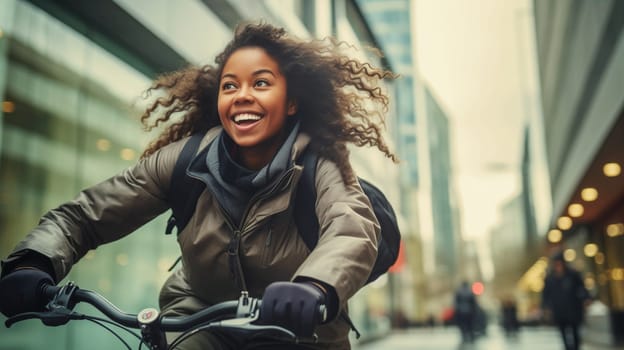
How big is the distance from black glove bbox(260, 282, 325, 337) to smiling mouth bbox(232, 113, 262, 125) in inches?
30.7

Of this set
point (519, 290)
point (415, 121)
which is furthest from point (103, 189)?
point (519, 290)

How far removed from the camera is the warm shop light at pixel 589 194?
19.3 meters

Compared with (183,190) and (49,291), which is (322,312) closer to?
(49,291)

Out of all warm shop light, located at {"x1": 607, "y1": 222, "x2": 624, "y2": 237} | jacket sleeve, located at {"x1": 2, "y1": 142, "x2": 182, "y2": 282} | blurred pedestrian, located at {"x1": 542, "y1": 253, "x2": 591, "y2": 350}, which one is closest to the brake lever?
jacket sleeve, located at {"x1": 2, "y1": 142, "x2": 182, "y2": 282}

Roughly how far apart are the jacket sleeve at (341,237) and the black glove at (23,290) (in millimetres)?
707

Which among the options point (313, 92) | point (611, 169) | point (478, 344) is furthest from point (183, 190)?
point (478, 344)

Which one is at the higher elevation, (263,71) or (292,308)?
(263,71)

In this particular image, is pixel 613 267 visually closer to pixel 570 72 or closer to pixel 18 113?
pixel 570 72

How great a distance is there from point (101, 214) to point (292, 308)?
93 centimetres

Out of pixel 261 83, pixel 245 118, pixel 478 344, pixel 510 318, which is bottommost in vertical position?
pixel 478 344

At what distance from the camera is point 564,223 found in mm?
27906

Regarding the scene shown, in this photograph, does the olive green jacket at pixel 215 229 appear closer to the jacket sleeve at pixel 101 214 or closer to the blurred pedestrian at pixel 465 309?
the jacket sleeve at pixel 101 214

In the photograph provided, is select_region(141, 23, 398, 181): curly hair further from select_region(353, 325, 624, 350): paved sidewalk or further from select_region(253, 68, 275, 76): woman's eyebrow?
select_region(353, 325, 624, 350): paved sidewalk

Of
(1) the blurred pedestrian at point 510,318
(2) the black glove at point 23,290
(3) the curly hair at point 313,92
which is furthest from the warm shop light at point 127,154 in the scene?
(1) the blurred pedestrian at point 510,318
